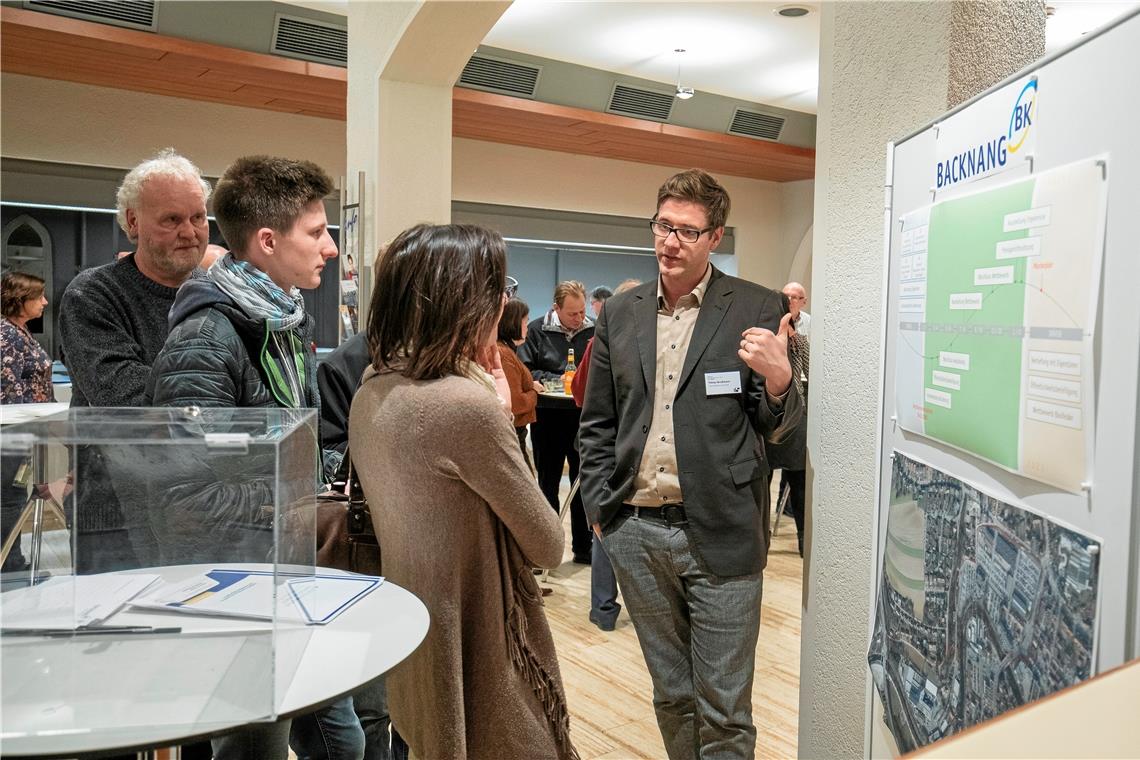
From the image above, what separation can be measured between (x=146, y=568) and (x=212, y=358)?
507mm

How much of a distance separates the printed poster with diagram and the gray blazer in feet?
1.87

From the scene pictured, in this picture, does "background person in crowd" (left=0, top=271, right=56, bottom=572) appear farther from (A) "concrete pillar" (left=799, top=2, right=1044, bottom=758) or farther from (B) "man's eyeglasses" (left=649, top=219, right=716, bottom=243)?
(A) "concrete pillar" (left=799, top=2, right=1044, bottom=758)

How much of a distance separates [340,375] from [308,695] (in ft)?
4.75

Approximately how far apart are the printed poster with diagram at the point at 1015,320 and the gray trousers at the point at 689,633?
732 millimetres

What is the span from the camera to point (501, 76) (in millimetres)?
6250

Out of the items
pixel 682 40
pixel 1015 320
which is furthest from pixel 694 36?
pixel 1015 320

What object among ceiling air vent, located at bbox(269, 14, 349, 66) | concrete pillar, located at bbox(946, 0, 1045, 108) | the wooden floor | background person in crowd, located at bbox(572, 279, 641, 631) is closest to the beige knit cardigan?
concrete pillar, located at bbox(946, 0, 1045, 108)

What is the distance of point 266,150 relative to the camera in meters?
Answer: 6.70

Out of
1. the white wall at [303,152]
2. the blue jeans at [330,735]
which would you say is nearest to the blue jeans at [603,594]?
the blue jeans at [330,735]

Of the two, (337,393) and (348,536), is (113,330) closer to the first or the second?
(337,393)

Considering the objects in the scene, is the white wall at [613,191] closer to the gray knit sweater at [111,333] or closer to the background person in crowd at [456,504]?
the gray knit sweater at [111,333]

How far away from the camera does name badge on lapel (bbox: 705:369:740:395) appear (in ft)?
6.79

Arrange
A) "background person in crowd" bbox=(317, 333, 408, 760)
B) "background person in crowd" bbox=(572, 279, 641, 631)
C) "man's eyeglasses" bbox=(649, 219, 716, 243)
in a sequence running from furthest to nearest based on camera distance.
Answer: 1. "background person in crowd" bbox=(572, 279, 641, 631)
2. "background person in crowd" bbox=(317, 333, 408, 760)
3. "man's eyeglasses" bbox=(649, 219, 716, 243)

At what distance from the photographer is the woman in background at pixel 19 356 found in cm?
408
